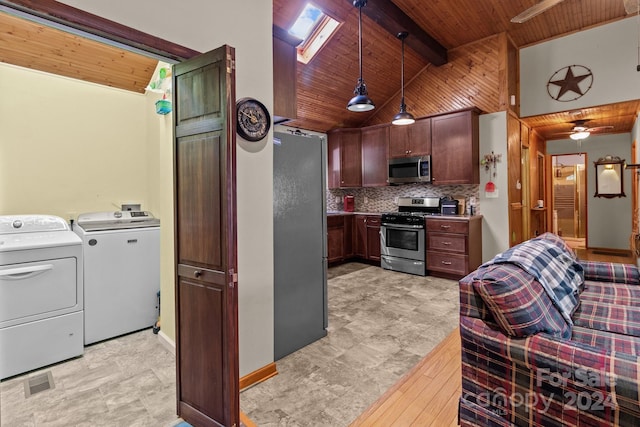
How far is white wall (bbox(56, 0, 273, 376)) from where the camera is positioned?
1890 millimetres

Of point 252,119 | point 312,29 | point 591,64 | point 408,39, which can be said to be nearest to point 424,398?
point 252,119

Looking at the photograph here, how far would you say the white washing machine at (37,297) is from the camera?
2252mm

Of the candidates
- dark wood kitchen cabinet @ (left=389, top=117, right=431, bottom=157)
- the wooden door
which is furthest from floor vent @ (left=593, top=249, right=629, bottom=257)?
the wooden door

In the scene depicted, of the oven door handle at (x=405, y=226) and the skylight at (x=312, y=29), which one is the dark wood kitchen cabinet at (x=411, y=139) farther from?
the skylight at (x=312, y=29)

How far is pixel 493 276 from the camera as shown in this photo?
1.41m

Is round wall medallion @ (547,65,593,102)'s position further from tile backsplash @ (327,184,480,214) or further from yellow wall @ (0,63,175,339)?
yellow wall @ (0,63,175,339)

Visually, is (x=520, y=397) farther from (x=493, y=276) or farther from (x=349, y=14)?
(x=349, y=14)

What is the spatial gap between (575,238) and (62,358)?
11683mm

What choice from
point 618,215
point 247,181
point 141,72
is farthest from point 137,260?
point 618,215

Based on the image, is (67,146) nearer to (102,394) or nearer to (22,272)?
(22,272)

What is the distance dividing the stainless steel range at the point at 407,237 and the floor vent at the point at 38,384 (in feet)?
14.4

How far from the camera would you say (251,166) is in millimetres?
2104

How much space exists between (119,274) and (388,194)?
467cm

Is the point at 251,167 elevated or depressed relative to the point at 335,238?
elevated
